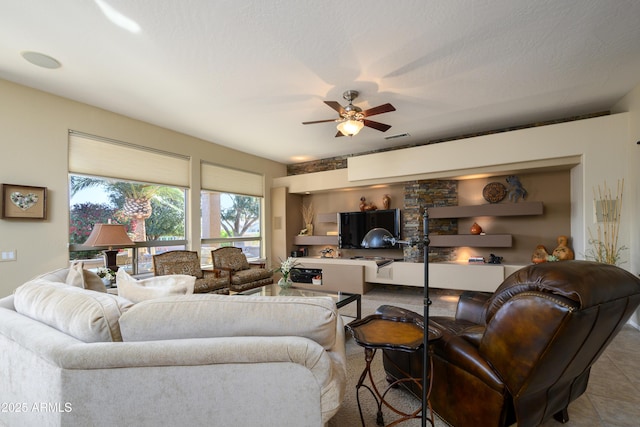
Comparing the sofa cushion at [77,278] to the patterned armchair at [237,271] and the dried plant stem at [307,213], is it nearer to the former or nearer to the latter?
the patterned armchair at [237,271]

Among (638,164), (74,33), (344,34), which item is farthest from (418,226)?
(74,33)

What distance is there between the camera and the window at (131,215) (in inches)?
148

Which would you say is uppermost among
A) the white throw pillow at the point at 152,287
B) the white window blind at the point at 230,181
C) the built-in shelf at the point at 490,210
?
the white window blind at the point at 230,181

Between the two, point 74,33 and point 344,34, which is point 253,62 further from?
point 74,33

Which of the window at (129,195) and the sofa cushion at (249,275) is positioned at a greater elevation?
the window at (129,195)

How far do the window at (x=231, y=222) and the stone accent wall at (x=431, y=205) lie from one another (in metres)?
3.19

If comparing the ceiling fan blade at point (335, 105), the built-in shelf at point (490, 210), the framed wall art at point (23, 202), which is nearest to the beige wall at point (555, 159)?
the built-in shelf at point (490, 210)

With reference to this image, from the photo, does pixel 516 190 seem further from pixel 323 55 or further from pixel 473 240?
pixel 323 55

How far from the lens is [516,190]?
15.4 feet

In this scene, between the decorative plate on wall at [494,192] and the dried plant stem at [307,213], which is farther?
the dried plant stem at [307,213]

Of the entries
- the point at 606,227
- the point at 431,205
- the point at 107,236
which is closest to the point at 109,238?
the point at 107,236

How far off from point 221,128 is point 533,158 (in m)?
4.57

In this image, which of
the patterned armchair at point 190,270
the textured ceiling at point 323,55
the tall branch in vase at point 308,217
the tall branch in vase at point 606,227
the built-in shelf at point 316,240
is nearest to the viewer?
the textured ceiling at point 323,55

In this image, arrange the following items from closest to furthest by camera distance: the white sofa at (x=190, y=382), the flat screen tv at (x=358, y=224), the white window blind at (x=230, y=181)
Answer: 1. the white sofa at (x=190, y=382)
2. the white window blind at (x=230, y=181)
3. the flat screen tv at (x=358, y=224)
